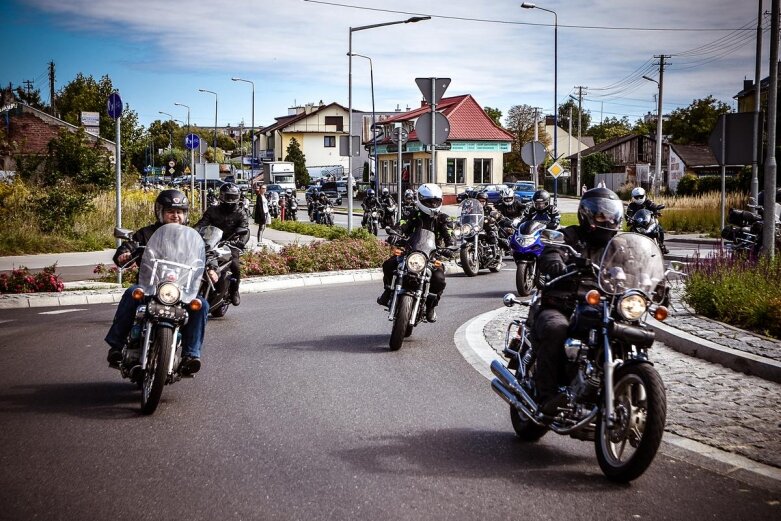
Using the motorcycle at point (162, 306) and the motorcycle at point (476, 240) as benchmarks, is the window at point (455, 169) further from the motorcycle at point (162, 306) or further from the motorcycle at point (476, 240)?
the motorcycle at point (162, 306)

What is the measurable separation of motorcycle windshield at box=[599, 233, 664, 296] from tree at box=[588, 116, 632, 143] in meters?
131

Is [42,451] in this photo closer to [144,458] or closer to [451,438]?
[144,458]

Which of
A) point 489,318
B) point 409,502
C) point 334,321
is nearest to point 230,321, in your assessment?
point 334,321

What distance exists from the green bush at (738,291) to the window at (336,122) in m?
106

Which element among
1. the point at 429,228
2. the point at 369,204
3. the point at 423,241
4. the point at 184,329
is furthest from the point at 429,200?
the point at 369,204

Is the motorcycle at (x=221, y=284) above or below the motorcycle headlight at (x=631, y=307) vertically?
below

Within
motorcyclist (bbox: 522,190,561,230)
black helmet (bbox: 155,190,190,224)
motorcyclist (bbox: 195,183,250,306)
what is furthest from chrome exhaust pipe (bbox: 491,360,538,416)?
motorcyclist (bbox: 522,190,561,230)

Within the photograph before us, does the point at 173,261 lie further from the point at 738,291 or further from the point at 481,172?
the point at 481,172

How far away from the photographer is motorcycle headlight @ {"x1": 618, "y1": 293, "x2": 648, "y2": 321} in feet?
15.2

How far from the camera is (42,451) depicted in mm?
5410

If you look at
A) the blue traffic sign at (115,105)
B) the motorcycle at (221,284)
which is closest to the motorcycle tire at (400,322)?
the motorcycle at (221,284)

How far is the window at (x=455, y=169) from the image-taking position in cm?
7350

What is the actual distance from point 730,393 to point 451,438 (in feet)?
8.61

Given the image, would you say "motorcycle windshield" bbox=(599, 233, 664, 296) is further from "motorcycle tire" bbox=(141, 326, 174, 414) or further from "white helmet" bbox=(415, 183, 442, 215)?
"white helmet" bbox=(415, 183, 442, 215)
